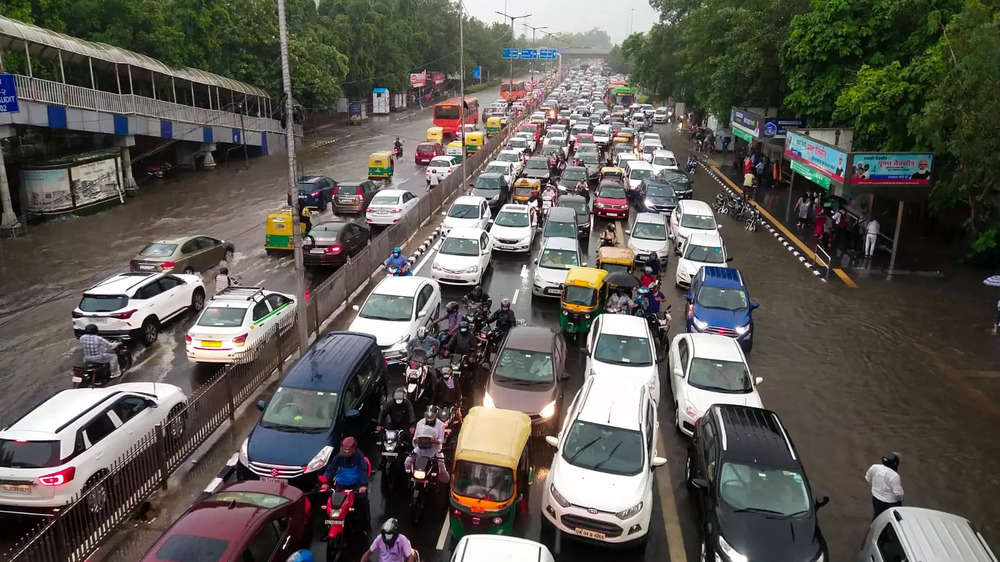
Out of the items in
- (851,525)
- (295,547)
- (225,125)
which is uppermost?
(225,125)

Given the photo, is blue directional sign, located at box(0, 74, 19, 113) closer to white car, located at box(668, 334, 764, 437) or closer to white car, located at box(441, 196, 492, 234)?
white car, located at box(441, 196, 492, 234)

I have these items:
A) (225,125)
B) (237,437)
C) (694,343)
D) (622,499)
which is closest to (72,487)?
(237,437)

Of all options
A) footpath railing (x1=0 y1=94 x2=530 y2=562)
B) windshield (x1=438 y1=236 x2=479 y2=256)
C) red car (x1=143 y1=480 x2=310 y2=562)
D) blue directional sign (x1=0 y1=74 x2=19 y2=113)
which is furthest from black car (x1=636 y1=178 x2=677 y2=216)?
blue directional sign (x1=0 y1=74 x2=19 y2=113)

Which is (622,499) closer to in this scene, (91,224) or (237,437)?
(237,437)

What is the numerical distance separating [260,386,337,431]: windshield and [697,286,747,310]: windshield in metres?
9.62

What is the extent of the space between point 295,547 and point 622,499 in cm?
418

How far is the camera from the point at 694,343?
13.9 metres

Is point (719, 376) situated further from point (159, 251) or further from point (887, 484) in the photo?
point (159, 251)

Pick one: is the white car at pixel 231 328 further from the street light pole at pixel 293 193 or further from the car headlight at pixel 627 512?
the car headlight at pixel 627 512

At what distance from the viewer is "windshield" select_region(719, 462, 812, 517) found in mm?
8938

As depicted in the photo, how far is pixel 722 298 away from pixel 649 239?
6425 mm

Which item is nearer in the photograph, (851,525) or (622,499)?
(622,499)

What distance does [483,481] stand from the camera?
9359 millimetres

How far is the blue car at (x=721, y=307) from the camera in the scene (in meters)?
16.2
